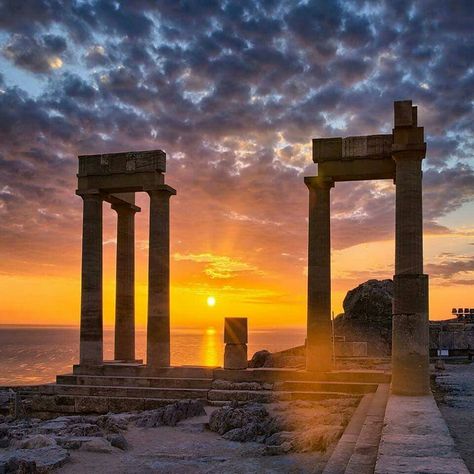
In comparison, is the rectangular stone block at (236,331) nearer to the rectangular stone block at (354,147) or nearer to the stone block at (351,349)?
the rectangular stone block at (354,147)

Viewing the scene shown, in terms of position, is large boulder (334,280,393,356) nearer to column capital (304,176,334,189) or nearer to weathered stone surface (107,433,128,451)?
column capital (304,176,334,189)

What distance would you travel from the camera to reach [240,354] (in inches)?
892

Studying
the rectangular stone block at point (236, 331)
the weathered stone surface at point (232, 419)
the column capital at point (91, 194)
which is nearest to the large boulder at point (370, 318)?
the rectangular stone block at point (236, 331)

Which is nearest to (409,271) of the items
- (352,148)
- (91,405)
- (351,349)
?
(352,148)

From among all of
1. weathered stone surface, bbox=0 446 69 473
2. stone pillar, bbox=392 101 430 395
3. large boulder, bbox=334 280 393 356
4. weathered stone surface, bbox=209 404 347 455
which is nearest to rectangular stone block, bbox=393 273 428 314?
stone pillar, bbox=392 101 430 395

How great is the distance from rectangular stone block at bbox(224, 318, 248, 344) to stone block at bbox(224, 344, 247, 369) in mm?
200

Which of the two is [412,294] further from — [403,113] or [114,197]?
[114,197]

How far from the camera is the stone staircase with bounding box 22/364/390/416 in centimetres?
2048

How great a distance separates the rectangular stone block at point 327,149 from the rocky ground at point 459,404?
29.0ft

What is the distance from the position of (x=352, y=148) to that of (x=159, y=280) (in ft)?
30.1

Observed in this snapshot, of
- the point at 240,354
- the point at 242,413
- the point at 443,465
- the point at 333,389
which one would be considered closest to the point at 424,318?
the point at 333,389

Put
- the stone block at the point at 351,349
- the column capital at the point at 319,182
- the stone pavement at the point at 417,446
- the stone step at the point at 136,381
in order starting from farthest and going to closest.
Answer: the stone block at the point at 351,349, the stone step at the point at 136,381, the column capital at the point at 319,182, the stone pavement at the point at 417,446

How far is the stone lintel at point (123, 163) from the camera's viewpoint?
24453 mm

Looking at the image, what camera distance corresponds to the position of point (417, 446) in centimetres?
927
